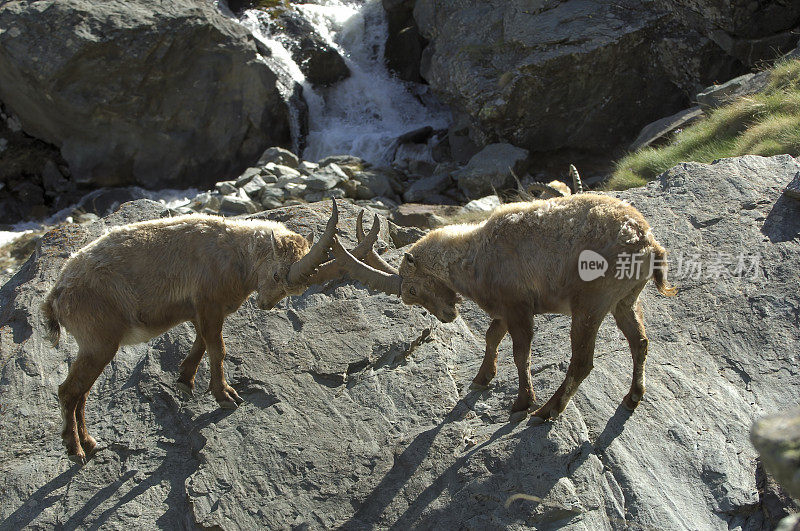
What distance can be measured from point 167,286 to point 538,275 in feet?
12.0

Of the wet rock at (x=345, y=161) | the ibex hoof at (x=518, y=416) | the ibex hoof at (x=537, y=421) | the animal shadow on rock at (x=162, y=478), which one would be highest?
the ibex hoof at (x=537, y=421)

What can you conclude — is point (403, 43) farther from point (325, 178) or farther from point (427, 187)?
point (325, 178)

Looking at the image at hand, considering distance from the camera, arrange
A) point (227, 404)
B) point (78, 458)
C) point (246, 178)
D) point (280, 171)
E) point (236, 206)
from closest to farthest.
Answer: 1. point (78, 458)
2. point (227, 404)
3. point (236, 206)
4. point (246, 178)
5. point (280, 171)

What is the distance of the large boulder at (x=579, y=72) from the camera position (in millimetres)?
17406

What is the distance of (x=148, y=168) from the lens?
2097 centimetres

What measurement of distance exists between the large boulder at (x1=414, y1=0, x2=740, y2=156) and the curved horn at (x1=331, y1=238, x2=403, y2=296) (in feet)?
38.2

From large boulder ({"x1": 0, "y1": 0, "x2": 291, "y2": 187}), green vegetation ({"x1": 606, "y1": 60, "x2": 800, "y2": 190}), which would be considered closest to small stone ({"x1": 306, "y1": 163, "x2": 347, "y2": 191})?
large boulder ({"x1": 0, "y1": 0, "x2": 291, "y2": 187})

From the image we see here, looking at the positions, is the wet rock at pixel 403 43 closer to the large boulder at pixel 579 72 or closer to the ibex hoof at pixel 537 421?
the large boulder at pixel 579 72

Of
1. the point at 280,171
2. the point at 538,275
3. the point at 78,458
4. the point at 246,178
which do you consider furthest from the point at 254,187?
the point at 538,275

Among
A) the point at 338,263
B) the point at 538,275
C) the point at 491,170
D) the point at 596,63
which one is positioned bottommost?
the point at 491,170

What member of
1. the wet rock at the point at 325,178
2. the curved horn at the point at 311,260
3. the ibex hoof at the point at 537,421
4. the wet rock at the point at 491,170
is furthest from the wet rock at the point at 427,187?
the ibex hoof at the point at 537,421

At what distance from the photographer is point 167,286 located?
7379 millimetres

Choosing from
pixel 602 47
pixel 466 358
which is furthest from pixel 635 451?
pixel 602 47

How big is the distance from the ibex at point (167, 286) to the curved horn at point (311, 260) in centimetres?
1
